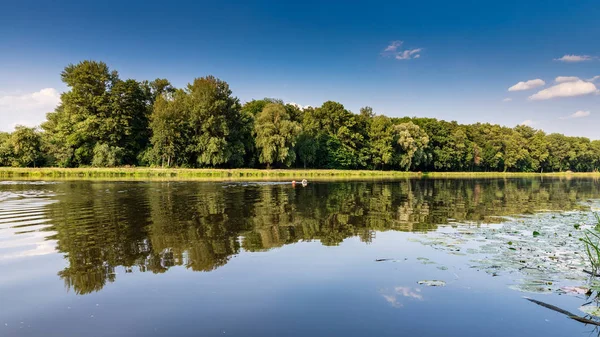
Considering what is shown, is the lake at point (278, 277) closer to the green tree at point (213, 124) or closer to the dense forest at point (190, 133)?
the green tree at point (213, 124)

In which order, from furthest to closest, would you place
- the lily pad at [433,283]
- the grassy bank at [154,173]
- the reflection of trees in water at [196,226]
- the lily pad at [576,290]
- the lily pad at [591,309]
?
the grassy bank at [154,173]
the reflection of trees in water at [196,226]
the lily pad at [433,283]
the lily pad at [576,290]
the lily pad at [591,309]

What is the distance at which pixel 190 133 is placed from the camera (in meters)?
72.1

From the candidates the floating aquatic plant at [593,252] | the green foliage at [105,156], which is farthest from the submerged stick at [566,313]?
the green foliage at [105,156]

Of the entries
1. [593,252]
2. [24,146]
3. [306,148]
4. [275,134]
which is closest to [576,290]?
[593,252]

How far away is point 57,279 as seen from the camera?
7941 mm

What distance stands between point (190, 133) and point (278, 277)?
68.5 m

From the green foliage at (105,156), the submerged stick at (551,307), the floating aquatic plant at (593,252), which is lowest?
the submerged stick at (551,307)

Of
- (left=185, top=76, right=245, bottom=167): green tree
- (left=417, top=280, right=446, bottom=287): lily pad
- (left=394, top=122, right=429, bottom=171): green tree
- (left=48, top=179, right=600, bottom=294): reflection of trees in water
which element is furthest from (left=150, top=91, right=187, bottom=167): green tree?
(left=417, top=280, right=446, bottom=287): lily pad

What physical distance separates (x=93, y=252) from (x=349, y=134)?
80.4 meters

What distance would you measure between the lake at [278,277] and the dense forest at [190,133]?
5421 centimetres

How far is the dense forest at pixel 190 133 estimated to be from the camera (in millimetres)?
66000

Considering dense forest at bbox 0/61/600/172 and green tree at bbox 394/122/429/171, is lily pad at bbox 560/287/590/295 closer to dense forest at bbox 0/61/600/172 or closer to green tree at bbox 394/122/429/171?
dense forest at bbox 0/61/600/172

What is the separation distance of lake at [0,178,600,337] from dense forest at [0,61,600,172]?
54.2 metres

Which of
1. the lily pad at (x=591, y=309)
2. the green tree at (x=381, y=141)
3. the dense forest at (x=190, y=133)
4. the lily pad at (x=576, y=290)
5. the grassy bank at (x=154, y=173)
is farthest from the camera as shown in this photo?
the green tree at (x=381, y=141)
